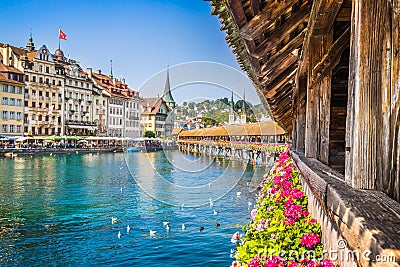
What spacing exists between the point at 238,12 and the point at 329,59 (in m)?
2.05

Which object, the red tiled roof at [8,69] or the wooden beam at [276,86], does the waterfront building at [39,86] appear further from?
the wooden beam at [276,86]

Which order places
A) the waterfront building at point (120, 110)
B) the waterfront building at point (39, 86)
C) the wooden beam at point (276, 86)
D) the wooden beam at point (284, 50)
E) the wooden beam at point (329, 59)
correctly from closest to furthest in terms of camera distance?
the wooden beam at point (329, 59) → the wooden beam at point (284, 50) → the wooden beam at point (276, 86) → the waterfront building at point (39, 86) → the waterfront building at point (120, 110)

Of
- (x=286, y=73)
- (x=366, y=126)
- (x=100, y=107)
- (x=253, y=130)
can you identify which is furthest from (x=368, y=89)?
(x=100, y=107)

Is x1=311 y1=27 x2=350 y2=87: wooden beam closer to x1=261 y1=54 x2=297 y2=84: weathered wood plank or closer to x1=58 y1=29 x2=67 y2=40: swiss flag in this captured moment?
x1=261 y1=54 x2=297 y2=84: weathered wood plank

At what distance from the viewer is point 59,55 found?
80.9 metres

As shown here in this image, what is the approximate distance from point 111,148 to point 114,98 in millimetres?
16749

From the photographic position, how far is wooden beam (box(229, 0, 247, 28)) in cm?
295

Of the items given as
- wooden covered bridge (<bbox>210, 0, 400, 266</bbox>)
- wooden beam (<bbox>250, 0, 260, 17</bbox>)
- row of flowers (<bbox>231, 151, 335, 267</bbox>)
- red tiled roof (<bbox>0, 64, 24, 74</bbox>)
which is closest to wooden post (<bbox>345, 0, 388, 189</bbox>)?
wooden covered bridge (<bbox>210, 0, 400, 266</bbox>)

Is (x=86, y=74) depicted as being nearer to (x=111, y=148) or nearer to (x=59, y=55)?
(x=59, y=55)

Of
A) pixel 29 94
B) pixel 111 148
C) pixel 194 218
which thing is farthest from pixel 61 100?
pixel 194 218

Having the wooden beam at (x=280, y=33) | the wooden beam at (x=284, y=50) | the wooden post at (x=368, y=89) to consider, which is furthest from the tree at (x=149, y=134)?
the wooden post at (x=368, y=89)

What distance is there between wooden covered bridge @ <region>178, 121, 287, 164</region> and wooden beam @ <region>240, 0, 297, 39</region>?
88.6ft

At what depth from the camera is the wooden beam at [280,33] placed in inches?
166

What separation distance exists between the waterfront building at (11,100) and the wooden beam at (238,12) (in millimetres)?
67377
